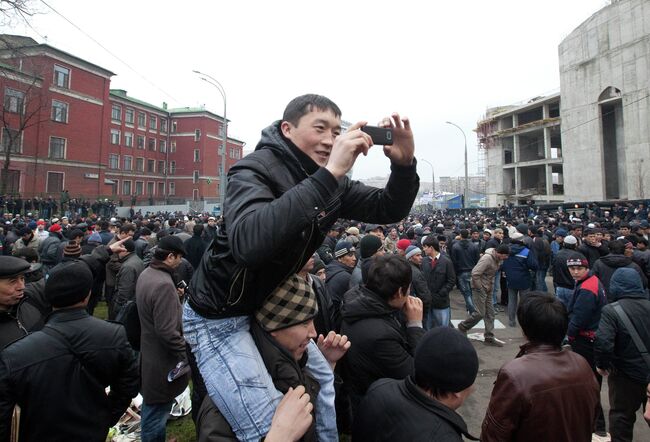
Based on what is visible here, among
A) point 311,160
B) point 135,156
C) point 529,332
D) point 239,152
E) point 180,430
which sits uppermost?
point 239,152

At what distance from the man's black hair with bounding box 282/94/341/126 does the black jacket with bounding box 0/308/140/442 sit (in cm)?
232

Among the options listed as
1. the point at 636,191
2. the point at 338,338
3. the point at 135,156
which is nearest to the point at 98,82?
the point at 135,156

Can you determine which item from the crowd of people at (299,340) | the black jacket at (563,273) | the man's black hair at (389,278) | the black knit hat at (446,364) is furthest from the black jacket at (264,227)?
the black jacket at (563,273)

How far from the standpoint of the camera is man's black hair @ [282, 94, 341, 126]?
1576 millimetres

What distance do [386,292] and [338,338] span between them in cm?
111

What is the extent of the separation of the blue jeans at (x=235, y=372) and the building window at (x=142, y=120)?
5969cm

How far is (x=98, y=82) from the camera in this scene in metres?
41.6

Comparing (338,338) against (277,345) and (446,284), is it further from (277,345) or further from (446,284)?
(446,284)

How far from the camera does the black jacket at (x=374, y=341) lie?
2.85 meters

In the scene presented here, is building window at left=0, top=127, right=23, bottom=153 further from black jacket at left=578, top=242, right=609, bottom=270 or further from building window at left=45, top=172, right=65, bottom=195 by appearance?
black jacket at left=578, top=242, right=609, bottom=270

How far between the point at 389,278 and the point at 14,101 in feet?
144

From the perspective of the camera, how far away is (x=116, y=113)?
48.5 meters

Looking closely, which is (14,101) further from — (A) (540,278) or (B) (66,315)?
(A) (540,278)

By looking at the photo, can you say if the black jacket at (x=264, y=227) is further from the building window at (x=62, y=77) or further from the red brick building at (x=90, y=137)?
the building window at (x=62, y=77)
